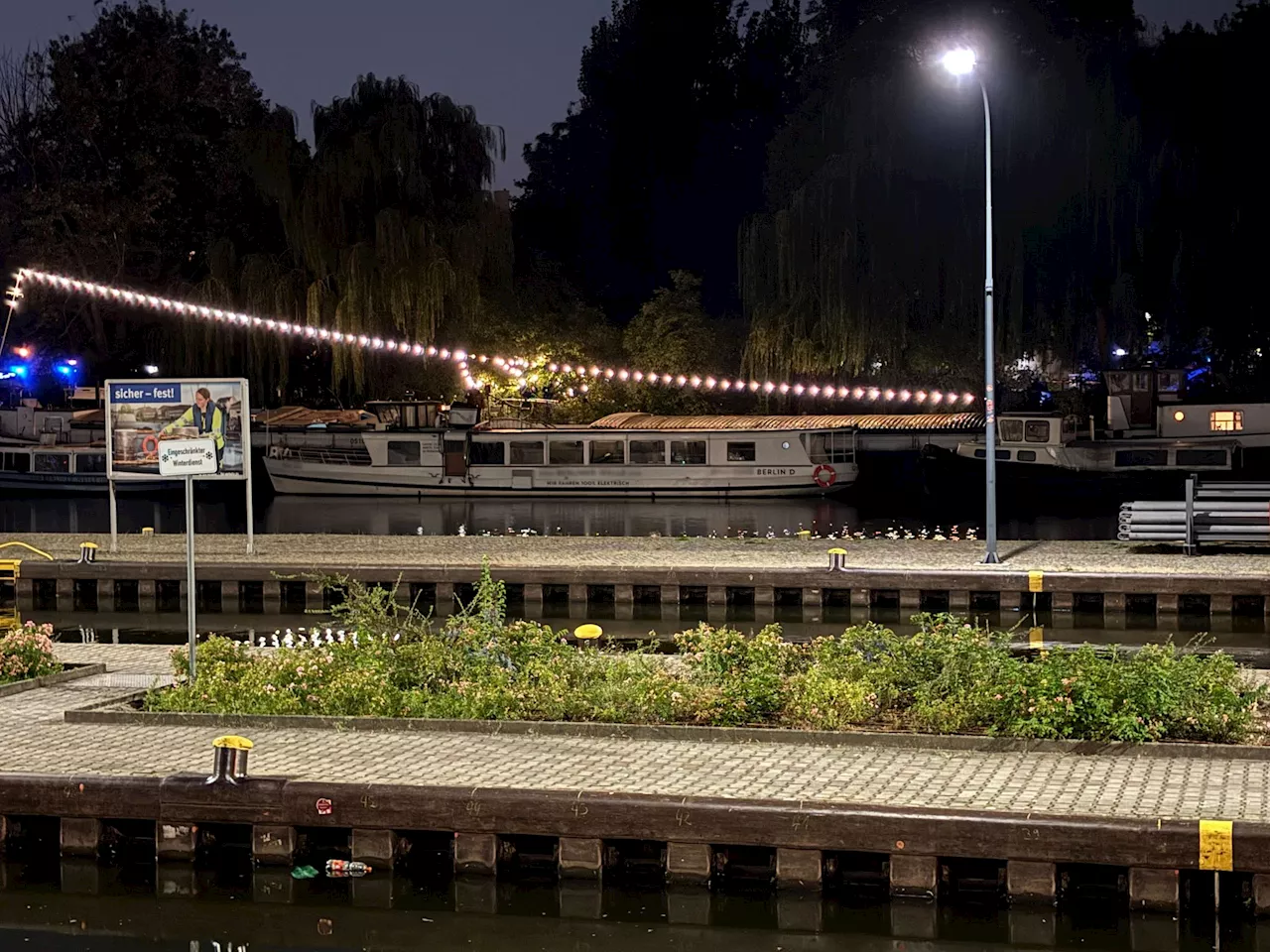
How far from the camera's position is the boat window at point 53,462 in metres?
62.4

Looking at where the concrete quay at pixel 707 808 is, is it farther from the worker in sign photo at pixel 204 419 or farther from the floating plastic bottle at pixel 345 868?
the worker in sign photo at pixel 204 419

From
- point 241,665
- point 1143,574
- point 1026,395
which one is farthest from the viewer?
point 1026,395

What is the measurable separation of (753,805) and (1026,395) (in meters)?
55.5

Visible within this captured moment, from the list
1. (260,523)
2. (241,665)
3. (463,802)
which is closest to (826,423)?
(260,523)

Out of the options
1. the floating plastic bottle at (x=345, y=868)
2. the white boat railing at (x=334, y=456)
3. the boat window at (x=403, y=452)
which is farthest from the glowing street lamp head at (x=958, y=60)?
the white boat railing at (x=334, y=456)

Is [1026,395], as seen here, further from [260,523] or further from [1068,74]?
[260,523]

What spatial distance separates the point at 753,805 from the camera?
11.8 meters

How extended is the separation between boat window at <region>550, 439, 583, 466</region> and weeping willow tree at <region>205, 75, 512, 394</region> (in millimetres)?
5148

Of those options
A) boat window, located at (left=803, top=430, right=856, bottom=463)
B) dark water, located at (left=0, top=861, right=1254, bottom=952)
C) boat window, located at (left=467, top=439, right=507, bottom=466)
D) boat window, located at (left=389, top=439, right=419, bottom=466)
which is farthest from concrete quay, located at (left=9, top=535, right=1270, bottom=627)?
boat window, located at (left=389, top=439, right=419, bottom=466)

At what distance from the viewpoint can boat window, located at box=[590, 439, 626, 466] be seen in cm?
5578

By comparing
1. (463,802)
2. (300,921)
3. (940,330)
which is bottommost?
(300,921)

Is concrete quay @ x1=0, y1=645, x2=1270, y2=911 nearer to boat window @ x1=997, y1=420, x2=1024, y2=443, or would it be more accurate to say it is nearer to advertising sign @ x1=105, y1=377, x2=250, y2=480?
advertising sign @ x1=105, y1=377, x2=250, y2=480

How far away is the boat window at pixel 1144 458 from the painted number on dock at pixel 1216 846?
4544 cm

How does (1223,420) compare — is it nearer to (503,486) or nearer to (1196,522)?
(503,486)
